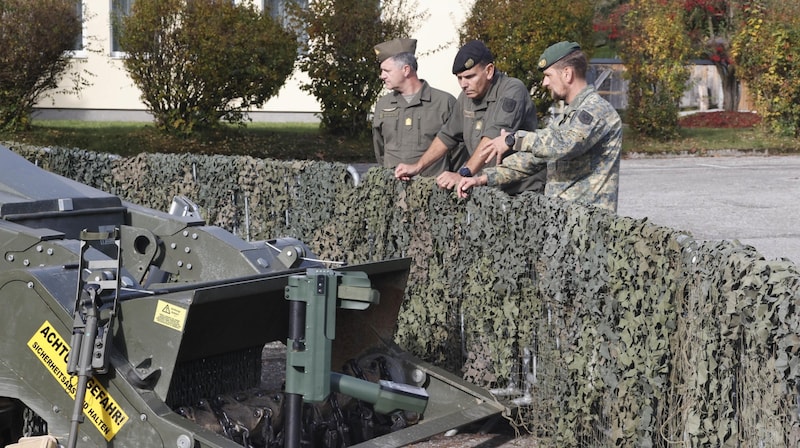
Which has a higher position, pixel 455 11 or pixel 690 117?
pixel 455 11

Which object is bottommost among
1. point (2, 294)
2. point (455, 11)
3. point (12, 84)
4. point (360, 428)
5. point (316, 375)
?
point (360, 428)

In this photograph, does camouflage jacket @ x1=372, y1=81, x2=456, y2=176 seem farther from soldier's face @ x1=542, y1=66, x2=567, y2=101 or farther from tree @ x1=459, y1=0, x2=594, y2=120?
tree @ x1=459, y1=0, x2=594, y2=120

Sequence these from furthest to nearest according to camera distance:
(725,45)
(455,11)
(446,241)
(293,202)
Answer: (725,45)
(455,11)
(293,202)
(446,241)

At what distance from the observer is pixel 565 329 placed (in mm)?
5539

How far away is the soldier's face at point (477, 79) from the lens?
7.49m

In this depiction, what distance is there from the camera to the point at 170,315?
4570mm

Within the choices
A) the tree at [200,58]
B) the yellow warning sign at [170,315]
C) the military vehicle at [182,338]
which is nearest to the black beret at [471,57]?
the military vehicle at [182,338]

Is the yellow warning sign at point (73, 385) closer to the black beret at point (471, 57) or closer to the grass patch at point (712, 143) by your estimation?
the black beret at point (471, 57)

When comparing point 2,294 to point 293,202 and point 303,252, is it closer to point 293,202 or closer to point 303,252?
point 303,252

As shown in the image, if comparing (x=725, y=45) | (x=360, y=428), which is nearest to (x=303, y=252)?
(x=360, y=428)

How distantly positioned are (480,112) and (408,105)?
90cm

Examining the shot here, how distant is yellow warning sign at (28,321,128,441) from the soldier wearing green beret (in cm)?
399

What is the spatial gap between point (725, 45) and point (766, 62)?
36.1 ft

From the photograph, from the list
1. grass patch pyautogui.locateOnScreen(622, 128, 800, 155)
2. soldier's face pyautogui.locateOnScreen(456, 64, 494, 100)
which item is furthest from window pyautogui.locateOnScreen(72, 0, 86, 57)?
soldier's face pyautogui.locateOnScreen(456, 64, 494, 100)
